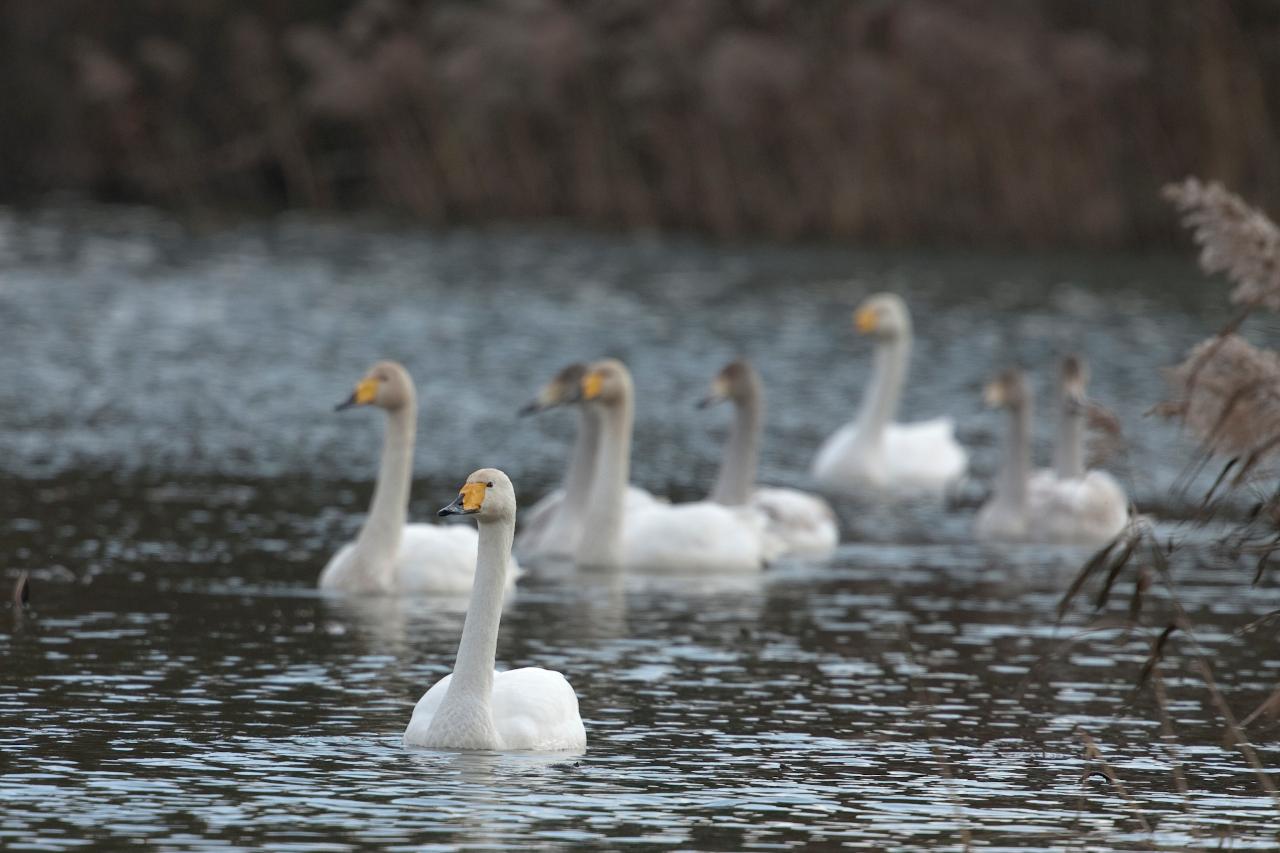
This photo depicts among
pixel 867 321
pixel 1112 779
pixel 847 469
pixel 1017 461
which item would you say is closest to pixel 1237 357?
pixel 1112 779

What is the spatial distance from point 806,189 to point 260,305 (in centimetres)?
1211

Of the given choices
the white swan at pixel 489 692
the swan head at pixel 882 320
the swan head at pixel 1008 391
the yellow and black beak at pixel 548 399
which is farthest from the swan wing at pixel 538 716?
the swan head at pixel 882 320

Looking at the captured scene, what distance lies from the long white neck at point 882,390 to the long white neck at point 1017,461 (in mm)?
2560

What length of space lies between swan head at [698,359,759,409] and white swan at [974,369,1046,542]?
1.84 m

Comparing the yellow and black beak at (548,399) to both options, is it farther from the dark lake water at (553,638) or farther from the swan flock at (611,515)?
the dark lake water at (553,638)

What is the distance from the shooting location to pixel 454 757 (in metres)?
8.98

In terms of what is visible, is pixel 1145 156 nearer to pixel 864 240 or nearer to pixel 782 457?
pixel 864 240

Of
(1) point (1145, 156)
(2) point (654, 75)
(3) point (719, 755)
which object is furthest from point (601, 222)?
(3) point (719, 755)

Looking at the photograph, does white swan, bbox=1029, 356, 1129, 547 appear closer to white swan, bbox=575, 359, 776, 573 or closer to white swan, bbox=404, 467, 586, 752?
white swan, bbox=575, 359, 776, 573

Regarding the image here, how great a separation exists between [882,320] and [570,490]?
659 centimetres

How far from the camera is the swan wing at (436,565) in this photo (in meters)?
13.6

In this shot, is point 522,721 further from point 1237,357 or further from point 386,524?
point 386,524

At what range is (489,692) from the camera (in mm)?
9125

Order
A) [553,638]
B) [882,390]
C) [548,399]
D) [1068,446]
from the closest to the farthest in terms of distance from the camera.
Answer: [553,638], [548,399], [1068,446], [882,390]
